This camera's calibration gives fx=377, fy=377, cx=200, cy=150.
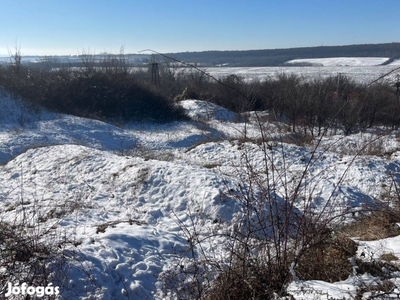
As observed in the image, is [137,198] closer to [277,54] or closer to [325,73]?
[325,73]

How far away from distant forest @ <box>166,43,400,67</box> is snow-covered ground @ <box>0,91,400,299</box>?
9820 cm

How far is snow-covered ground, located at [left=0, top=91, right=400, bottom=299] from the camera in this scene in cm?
446

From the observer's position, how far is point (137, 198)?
811cm

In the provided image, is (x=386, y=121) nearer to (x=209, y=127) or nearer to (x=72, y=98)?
(x=209, y=127)

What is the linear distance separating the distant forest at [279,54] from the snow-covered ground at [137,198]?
322 ft

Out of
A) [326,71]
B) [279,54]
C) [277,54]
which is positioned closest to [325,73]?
[326,71]

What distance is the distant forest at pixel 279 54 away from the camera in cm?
11050

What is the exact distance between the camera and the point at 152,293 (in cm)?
445

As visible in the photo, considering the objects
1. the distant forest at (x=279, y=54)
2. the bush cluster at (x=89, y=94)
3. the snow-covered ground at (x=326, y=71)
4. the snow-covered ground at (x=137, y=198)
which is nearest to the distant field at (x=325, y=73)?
the snow-covered ground at (x=326, y=71)

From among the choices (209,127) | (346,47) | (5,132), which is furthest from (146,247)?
(346,47)

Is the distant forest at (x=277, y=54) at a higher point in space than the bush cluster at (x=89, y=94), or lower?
higher

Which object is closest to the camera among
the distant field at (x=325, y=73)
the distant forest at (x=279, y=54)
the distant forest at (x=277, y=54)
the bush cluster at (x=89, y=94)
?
the bush cluster at (x=89, y=94)

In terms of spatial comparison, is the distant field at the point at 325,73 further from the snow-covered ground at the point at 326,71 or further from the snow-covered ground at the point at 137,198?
the snow-covered ground at the point at 137,198

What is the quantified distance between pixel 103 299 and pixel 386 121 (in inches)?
976
